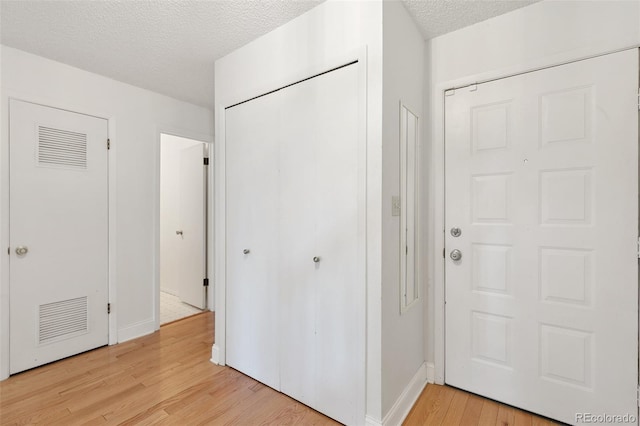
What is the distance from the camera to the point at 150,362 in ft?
7.79

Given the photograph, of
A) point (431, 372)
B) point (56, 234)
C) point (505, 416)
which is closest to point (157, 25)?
point (56, 234)

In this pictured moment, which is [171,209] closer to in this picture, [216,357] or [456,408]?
[216,357]

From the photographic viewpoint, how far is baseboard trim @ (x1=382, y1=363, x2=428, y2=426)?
1605mm

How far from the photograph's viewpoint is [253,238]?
2.13 metres

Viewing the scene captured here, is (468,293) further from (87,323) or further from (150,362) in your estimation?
(87,323)

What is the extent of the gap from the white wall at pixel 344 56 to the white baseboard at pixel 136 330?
2332 mm

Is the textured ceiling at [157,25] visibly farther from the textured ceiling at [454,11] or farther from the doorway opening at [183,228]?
the doorway opening at [183,228]

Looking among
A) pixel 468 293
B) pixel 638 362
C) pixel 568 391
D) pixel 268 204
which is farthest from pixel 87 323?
pixel 638 362

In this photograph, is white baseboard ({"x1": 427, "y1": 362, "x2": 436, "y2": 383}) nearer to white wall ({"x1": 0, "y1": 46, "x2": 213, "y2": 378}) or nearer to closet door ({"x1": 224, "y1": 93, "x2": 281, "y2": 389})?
closet door ({"x1": 224, "y1": 93, "x2": 281, "y2": 389})

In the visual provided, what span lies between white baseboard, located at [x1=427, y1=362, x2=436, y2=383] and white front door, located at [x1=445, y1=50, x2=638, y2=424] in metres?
0.10

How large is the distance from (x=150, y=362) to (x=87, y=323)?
73cm

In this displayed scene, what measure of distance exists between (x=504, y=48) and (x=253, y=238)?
2.04 m

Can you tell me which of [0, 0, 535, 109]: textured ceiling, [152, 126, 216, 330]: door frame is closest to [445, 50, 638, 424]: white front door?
[0, 0, 535, 109]: textured ceiling

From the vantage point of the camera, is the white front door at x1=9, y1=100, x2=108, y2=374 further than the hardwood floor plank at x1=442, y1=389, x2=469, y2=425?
Yes
